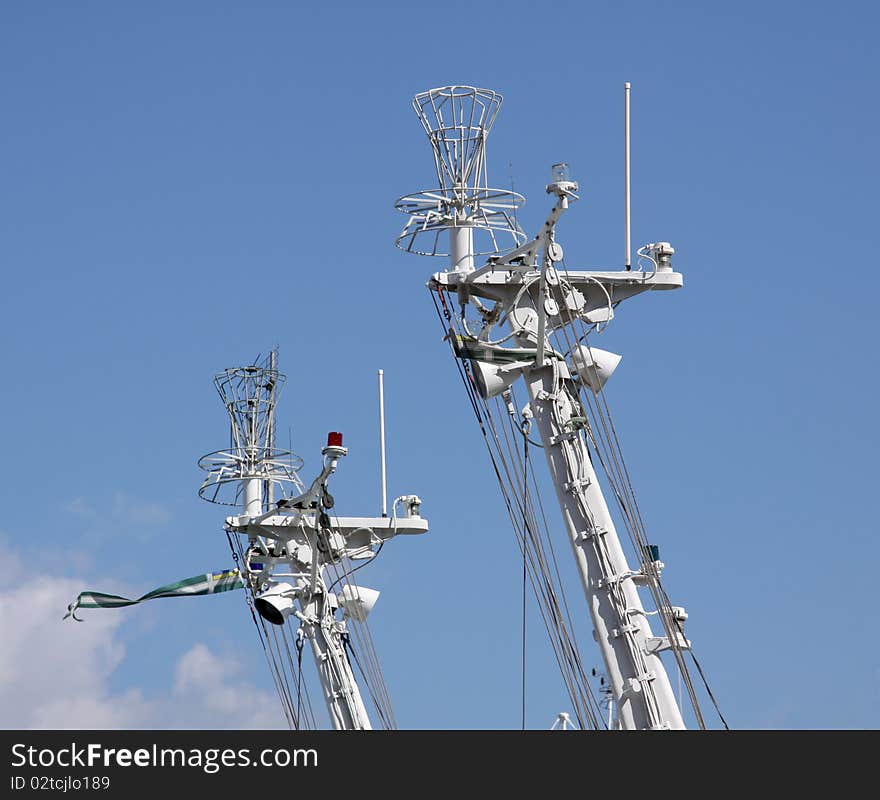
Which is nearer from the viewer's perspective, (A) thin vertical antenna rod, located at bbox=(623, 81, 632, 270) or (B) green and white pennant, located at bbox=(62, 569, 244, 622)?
(A) thin vertical antenna rod, located at bbox=(623, 81, 632, 270)

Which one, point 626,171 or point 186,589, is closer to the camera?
point 626,171

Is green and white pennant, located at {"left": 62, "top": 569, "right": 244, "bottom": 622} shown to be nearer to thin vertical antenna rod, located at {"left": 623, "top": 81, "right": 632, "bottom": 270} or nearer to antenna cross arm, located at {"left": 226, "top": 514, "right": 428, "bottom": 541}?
antenna cross arm, located at {"left": 226, "top": 514, "right": 428, "bottom": 541}

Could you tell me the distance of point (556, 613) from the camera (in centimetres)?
3014

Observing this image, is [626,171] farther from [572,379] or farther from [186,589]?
[186,589]

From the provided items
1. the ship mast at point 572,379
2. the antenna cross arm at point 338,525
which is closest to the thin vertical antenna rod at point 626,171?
the ship mast at point 572,379

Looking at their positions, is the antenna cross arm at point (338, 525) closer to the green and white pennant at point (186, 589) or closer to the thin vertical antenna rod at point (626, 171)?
the green and white pennant at point (186, 589)

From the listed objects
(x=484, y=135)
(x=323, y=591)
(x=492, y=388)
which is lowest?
(x=492, y=388)

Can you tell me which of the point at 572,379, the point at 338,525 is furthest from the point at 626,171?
the point at 338,525

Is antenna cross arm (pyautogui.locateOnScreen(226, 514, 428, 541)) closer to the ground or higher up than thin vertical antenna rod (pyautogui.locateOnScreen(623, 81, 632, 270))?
higher up

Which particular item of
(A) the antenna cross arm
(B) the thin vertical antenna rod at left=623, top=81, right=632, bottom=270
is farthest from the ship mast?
(A) the antenna cross arm
